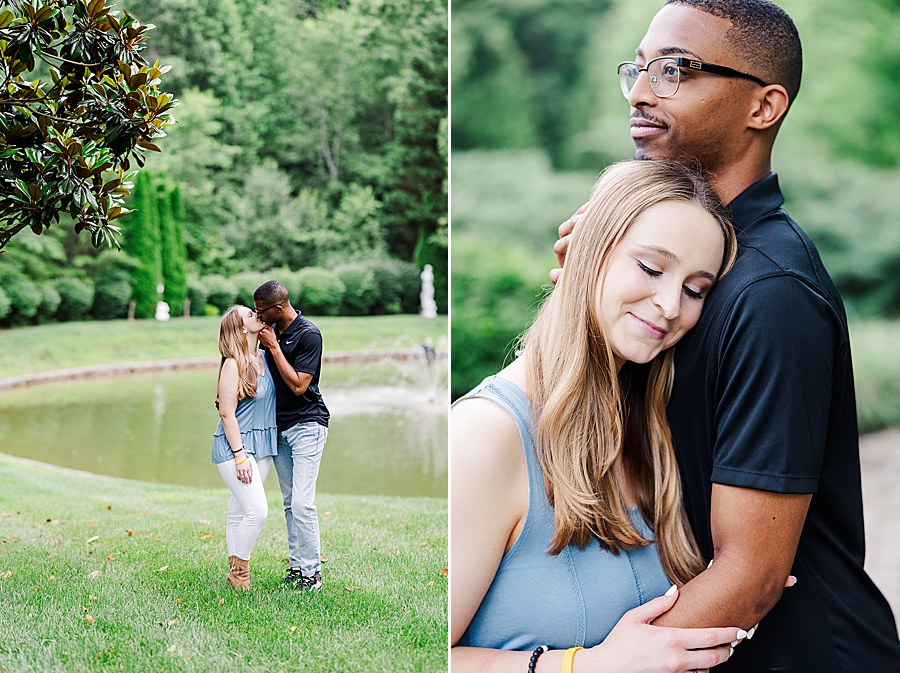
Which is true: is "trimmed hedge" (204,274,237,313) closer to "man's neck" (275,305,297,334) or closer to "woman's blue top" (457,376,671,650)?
"man's neck" (275,305,297,334)

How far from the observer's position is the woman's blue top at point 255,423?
2748 millimetres

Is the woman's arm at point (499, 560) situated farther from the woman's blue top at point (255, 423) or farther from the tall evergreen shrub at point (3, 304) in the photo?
the tall evergreen shrub at point (3, 304)

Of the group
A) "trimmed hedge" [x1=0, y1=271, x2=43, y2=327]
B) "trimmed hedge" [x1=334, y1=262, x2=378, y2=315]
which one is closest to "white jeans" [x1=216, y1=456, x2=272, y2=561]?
"trimmed hedge" [x1=0, y1=271, x2=43, y2=327]

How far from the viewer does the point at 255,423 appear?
277 cm

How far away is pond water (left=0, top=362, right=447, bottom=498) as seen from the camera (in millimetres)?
7035

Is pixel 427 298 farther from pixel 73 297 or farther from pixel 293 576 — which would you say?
pixel 293 576

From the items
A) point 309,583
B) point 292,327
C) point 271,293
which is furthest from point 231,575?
point 271,293

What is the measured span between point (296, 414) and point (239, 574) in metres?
0.62

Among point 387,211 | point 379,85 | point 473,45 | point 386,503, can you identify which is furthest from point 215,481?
point 379,85

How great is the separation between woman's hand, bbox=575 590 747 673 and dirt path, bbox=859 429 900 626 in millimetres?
2750

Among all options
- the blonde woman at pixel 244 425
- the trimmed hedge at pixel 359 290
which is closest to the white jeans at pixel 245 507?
the blonde woman at pixel 244 425

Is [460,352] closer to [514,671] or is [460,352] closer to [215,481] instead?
[215,481]

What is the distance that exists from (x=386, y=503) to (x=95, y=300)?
9036 millimetres

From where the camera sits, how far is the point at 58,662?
268 cm
